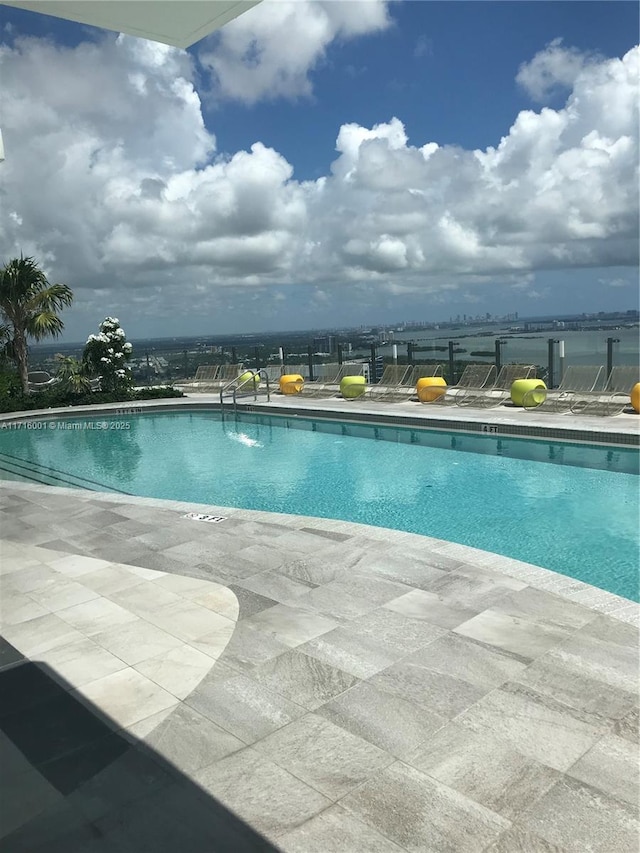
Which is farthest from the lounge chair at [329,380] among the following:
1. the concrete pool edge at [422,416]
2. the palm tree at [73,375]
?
the palm tree at [73,375]

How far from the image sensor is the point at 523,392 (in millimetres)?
12727

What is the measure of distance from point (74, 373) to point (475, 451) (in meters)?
11.9

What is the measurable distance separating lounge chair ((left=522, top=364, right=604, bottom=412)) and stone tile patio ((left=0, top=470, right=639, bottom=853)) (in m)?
7.72

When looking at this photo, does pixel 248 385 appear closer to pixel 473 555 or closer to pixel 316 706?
pixel 473 555

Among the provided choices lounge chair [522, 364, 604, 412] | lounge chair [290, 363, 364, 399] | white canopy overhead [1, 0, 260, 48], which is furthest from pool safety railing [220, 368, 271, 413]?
white canopy overhead [1, 0, 260, 48]

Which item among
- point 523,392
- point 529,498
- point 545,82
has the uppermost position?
point 545,82

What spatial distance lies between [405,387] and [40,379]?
10.6 meters

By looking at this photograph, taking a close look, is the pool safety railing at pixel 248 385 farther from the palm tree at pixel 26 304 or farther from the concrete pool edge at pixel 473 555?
the concrete pool edge at pixel 473 555

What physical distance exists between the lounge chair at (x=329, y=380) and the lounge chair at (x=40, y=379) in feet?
23.9

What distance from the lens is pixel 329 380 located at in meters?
17.6

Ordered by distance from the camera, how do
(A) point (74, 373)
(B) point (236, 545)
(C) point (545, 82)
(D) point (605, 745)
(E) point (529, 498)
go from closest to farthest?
(D) point (605, 745) < (B) point (236, 545) < (E) point (529, 498) < (C) point (545, 82) < (A) point (74, 373)

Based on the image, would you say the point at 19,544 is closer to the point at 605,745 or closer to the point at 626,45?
the point at 605,745

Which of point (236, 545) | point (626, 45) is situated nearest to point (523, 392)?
point (626, 45)

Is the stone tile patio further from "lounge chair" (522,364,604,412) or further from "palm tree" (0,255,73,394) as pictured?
"palm tree" (0,255,73,394)
